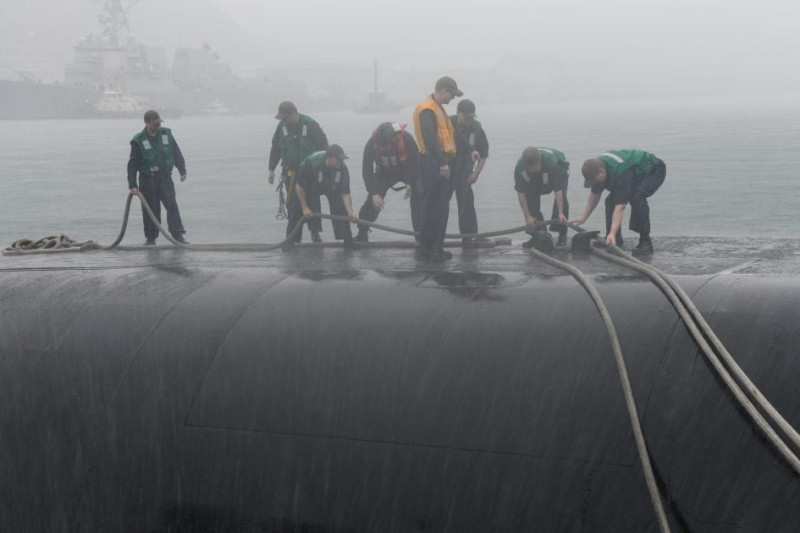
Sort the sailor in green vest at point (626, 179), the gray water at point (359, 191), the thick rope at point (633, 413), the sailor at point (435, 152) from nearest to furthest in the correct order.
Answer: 1. the thick rope at point (633, 413)
2. the sailor at point (435, 152)
3. the sailor in green vest at point (626, 179)
4. the gray water at point (359, 191)

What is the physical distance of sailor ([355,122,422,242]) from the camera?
38.5ft

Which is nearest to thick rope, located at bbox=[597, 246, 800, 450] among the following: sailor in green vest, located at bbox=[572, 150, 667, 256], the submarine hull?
the submarine hull

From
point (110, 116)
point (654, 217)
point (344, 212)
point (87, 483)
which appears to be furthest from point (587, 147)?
point (110, 116)

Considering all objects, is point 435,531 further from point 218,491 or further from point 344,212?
point 344,212

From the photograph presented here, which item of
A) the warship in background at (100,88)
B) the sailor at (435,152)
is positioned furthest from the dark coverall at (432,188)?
the warship in background at (100,88)

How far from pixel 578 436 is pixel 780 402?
1.26m

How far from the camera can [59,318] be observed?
902 centimetres

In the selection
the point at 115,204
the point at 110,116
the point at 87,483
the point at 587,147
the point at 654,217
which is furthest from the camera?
the point at 110,116

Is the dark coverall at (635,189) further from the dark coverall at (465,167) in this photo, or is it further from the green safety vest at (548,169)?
the dark coverall at (465,167)

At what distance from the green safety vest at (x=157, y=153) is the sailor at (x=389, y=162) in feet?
9.99

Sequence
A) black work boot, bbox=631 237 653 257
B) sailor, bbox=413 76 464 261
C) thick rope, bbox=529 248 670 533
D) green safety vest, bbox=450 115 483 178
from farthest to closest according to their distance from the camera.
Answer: green safety vest, bbox=450 115 483 178 → black work boot, bbox=631 237 653 257 → sailor, bbox=413 76 464 261 → thick rope, bbox=529 248 670 533

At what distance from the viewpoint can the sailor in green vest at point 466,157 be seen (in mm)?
11727

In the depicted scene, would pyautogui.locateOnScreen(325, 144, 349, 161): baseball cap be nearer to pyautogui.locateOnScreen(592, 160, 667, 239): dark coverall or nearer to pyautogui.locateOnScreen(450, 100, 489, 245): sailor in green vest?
pyautogui.locateOnScreen(450, 100, 489, 245): sailor in green vest

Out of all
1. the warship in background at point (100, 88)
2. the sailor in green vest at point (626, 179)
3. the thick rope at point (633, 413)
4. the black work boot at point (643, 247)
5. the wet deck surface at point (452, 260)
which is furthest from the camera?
the warship in background at point (100, 88)
